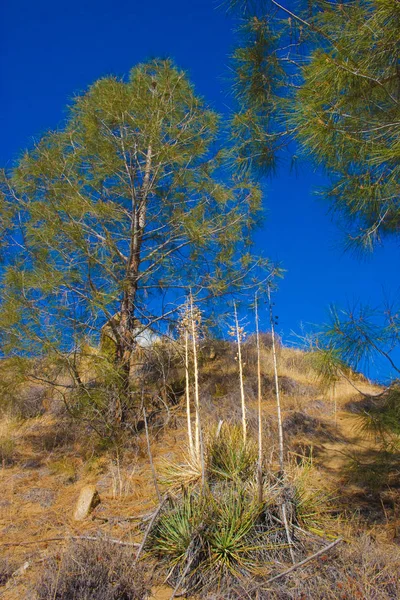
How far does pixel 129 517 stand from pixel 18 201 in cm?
554

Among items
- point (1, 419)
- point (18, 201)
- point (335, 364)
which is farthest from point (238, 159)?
point (1, 419)

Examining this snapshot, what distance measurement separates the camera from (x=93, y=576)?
290cm

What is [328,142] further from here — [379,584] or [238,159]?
[379,584]

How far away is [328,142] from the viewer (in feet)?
12.9

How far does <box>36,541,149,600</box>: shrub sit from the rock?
1.37m

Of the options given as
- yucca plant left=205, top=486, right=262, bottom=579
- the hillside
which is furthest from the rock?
yucca plant left=205, top=486, right=262, bottom=579

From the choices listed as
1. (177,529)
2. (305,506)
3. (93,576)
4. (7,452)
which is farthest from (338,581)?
(7,452)

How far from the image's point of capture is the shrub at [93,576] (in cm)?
276

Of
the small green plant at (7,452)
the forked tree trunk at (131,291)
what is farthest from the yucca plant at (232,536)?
the small green plant at (7,452)

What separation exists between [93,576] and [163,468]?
1.47 metres

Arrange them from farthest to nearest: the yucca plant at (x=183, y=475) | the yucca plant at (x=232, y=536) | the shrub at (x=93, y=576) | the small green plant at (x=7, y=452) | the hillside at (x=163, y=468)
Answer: the small green plant at (x=7, y=452)
the yucca plant at (x=183, y=475)
the hillside at (x=163, y=468)
the yucca plant at (x=232, y=536)
the shrub at (x=93, y=576)

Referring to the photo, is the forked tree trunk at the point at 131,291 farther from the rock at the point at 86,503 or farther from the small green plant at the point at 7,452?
the rock at the point at 86,503

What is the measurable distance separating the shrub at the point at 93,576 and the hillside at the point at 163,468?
3.4 inches

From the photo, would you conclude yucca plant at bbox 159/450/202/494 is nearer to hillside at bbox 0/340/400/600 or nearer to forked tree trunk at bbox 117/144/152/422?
hillside at bbox 0/340/400/600
